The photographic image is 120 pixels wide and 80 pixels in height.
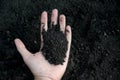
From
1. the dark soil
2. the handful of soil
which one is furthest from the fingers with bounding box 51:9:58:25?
the dark soil

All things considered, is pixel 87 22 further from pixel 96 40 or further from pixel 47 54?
pixel 47 54

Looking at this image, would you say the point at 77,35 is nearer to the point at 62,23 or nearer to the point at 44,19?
the point at 62,23

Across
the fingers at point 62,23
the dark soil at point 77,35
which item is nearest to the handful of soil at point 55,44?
the fingers at point 62,23

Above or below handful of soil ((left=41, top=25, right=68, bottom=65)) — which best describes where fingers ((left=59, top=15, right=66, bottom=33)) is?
above

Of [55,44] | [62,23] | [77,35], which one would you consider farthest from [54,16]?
[77,35]

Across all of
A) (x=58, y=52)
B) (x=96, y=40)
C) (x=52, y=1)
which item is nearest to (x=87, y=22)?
(x=96, y=40)

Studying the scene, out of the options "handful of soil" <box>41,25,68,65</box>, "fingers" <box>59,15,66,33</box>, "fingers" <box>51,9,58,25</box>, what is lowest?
"handful of soil" <box>41,25,68,65</box>

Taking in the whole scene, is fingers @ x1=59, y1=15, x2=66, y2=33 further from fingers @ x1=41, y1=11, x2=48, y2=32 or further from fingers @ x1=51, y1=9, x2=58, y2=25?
fingers @ x1=41, y1=11, x2=48, y2=32
